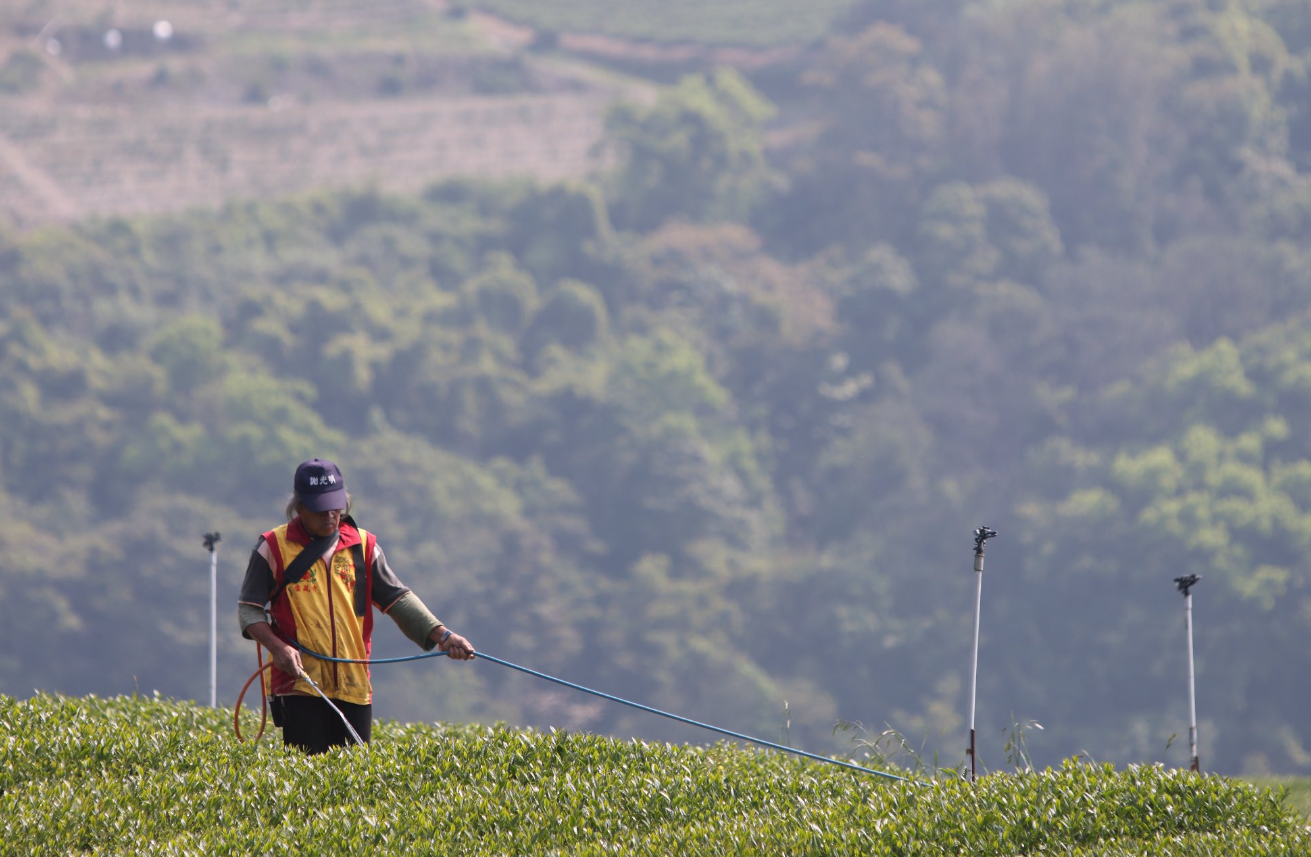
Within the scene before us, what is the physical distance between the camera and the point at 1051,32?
238 feet

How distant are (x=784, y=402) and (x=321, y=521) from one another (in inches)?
2364

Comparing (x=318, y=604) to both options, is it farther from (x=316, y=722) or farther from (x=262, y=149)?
(x=262, y=149)

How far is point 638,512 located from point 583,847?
177 feet

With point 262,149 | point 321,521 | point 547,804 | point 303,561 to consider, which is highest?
point 262,149

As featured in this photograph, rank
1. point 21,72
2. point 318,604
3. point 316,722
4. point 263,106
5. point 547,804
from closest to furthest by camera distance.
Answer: point 547,804
point 318,604
point 316,722
point 21,72
point 263,106

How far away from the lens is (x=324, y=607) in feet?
17.3

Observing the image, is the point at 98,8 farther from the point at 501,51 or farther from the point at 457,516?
the point at 457,516

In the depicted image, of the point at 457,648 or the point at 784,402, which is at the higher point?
the point at 784,402

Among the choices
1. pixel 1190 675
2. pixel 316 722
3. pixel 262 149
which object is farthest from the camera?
pixel 262 149

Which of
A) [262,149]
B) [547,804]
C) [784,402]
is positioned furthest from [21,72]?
[547,804]

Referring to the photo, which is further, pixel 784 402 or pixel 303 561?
pixel 784 402

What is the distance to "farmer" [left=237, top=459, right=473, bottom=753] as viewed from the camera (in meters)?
5.17

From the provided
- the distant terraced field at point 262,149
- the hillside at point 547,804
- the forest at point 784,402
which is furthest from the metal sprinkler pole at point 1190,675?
the distant terraced field at point 262,149

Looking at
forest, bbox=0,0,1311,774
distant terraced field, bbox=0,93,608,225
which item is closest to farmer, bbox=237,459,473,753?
forest, bbox=0,0,1311,774
